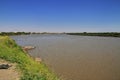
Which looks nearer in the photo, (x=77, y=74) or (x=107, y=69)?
(x=77, y=74)

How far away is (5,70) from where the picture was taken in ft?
33.4

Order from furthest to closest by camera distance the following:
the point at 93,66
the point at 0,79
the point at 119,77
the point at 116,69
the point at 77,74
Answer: the point at 93,66 < the point at 116,69 < the point at 77,74 < the point at 119,77 < the point at 0,79

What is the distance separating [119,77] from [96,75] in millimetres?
1655

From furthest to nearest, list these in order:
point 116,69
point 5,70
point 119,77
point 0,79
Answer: point 116,69
point 119,77
point 5,70
point 0,79

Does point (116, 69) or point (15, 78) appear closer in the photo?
point (15, 78)

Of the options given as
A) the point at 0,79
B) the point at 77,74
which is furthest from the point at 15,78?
the point at 77,74

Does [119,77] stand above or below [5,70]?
below

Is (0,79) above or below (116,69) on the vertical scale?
above

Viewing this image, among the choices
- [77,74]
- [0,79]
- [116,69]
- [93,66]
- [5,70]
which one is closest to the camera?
[0,79]

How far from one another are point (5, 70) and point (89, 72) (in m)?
8.02

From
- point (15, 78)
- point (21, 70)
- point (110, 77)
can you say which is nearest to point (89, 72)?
point (110, 77)

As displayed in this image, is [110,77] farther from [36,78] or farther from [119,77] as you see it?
[36,78]

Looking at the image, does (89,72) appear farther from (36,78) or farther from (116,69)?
(36,78)

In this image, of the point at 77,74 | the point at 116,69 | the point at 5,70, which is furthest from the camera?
the point at 116,69
